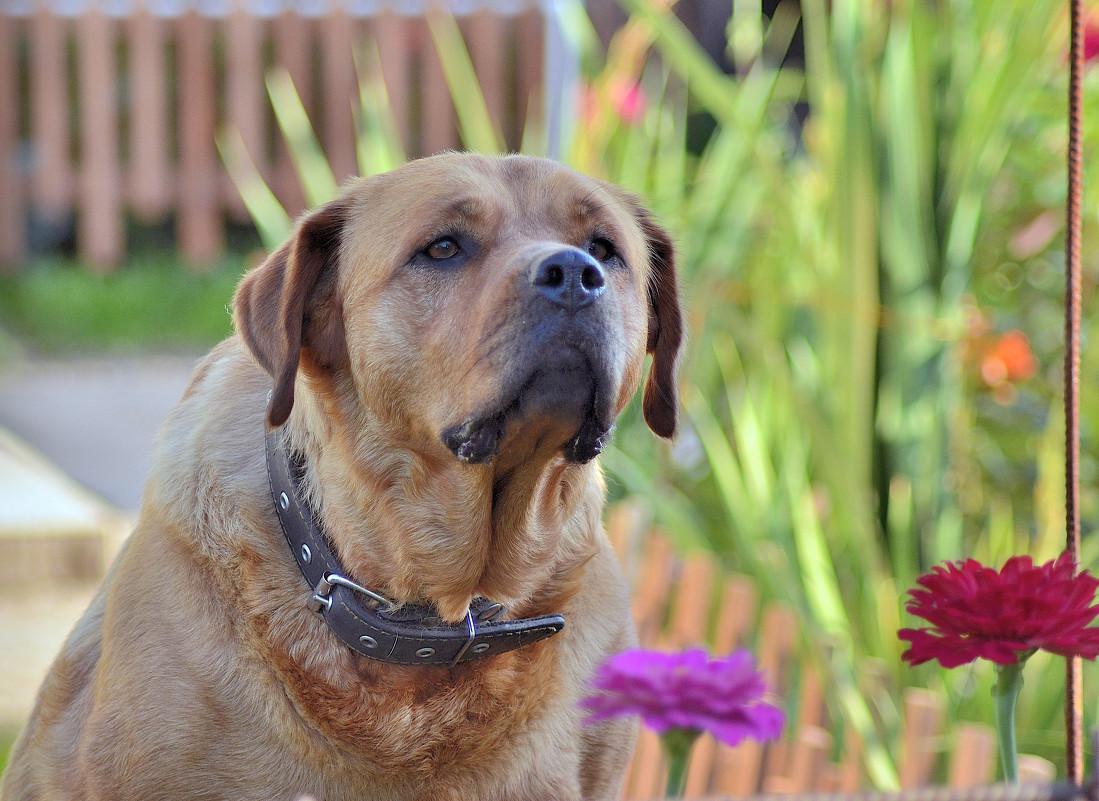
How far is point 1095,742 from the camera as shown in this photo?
1105mm

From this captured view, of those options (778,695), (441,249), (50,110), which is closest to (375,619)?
(441,249)

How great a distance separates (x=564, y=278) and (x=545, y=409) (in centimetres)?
20

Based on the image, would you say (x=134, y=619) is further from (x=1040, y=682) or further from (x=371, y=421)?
(x=1040, y=682)

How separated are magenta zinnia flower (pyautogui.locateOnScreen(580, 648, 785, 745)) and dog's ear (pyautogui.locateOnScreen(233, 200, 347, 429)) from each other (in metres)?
0.84

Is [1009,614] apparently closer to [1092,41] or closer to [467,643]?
[467,643]

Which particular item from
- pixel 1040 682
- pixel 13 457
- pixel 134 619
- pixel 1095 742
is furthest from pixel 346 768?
pixel 13 457

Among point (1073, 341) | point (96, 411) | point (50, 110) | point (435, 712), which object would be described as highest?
point (1073, 341)

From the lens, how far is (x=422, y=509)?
205cm

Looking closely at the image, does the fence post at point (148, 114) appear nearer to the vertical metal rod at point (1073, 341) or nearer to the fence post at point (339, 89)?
the fence post at point (339, 89)

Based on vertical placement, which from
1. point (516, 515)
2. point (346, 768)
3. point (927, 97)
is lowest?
point (346, 768)

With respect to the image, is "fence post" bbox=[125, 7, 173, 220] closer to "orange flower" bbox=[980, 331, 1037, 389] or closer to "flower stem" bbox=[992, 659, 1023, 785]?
"orange flower" bbox=[980, 331, 1037, 389]

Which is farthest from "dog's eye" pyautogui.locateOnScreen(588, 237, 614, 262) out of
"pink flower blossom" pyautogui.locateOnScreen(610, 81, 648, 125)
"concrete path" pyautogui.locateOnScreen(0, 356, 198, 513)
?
"concrete path" pyautogui.locateOnScreen(0, 356, 198, 513)

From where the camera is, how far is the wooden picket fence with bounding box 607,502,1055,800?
2.69 metres

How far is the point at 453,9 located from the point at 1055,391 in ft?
23.8
